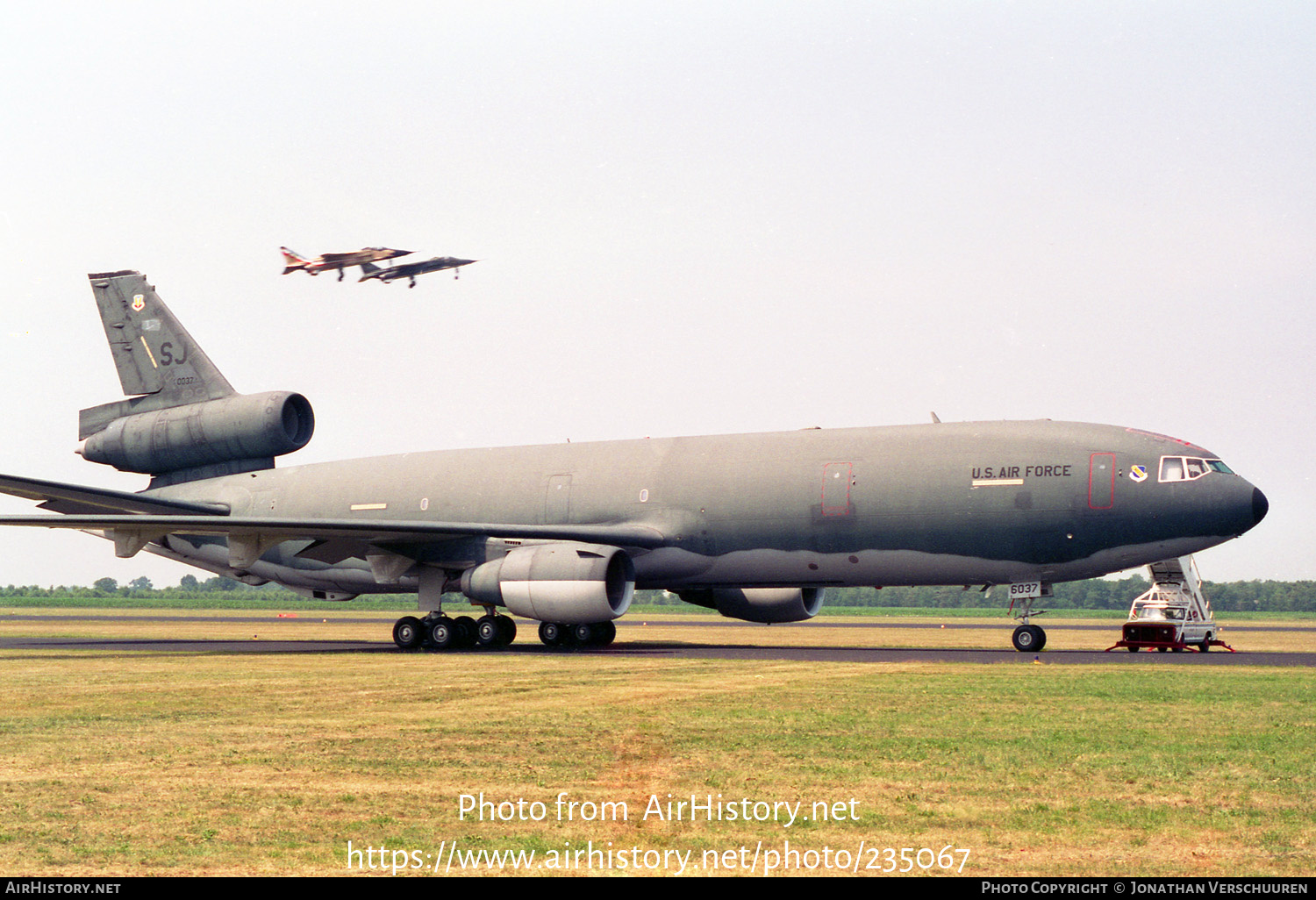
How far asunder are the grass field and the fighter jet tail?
16.7 m

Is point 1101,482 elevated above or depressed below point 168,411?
below

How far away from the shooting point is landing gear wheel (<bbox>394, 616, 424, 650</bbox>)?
28.9 m

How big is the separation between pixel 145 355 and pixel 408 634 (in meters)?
13.6

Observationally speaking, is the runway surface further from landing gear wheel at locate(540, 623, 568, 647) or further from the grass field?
the grass field

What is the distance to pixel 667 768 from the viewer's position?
982 cm

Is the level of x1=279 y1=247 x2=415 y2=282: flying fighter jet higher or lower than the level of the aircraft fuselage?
higher

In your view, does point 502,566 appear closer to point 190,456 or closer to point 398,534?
point 398,534

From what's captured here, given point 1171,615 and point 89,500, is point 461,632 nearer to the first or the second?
point 89,500

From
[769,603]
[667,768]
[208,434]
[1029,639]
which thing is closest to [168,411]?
[208,434]

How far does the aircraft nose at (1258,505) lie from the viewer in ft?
79.7

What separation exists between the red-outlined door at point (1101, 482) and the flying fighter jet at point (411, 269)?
30.8m

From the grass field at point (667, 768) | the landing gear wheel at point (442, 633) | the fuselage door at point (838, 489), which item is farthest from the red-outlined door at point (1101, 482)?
the landing gear wheel at point (442, 633)

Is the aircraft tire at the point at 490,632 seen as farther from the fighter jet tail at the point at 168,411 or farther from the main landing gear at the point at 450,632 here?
the fighter jet tail at the point at 168,411

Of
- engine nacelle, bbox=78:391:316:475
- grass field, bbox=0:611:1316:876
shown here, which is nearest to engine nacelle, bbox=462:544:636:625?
grass field, bbox=0:611:1316:876
